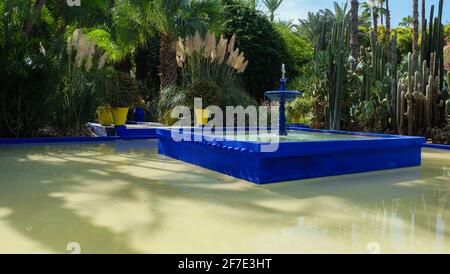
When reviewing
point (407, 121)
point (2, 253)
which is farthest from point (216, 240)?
point (407, 121)

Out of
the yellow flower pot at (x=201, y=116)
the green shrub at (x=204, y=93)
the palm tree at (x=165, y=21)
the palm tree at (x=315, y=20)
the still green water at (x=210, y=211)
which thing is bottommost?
the still green water at (x=210, y=211)

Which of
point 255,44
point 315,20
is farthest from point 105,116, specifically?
point 315,20

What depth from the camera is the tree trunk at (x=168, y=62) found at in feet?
46.6

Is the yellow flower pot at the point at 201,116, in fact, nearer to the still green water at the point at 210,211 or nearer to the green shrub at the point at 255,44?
the still green water at the point at 210,211

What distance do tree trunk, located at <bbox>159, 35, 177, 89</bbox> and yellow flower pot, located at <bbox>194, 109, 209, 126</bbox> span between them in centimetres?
319

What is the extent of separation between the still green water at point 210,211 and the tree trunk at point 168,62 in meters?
8.18

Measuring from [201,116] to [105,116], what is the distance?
8.56ft

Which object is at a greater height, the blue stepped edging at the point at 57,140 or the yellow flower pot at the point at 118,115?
the yellow flower pot at the point at 118,115

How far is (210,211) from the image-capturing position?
3.94 m

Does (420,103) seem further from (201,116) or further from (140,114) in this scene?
(140,114)

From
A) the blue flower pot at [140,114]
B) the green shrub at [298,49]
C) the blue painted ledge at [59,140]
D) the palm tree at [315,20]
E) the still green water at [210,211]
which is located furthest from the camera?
the palm tree at [315,20]

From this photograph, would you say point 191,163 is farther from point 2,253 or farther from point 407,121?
point 407,121

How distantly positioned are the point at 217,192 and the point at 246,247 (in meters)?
1.80

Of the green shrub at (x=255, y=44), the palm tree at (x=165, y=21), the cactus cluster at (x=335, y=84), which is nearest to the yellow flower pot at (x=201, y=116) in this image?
the palm tree at (x=165, y=21)
